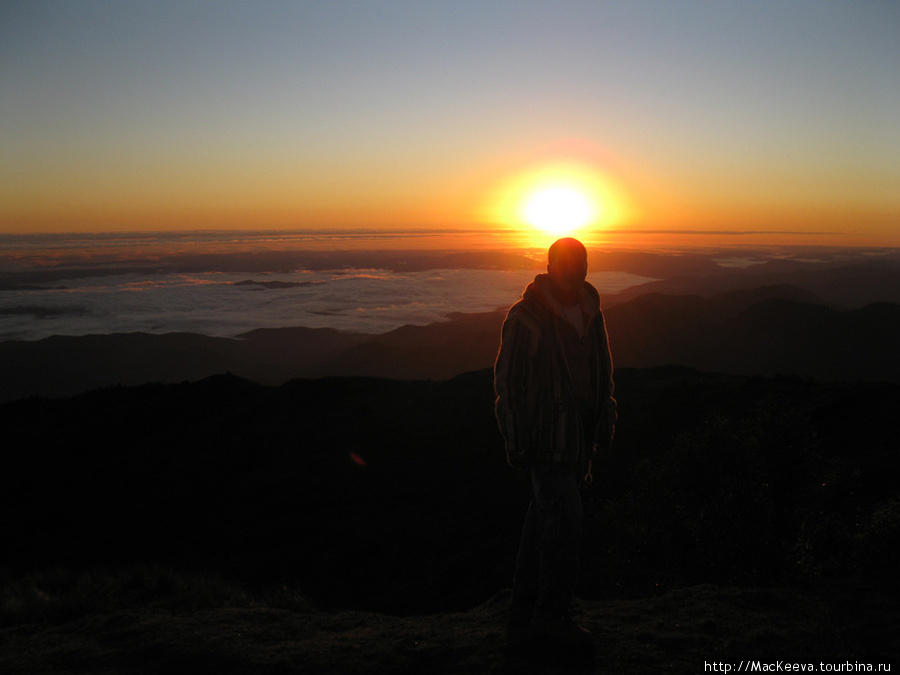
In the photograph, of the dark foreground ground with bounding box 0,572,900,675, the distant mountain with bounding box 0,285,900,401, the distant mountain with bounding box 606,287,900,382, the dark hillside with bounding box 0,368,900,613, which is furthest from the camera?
the distant mountain with bounding box 0,285,900,401

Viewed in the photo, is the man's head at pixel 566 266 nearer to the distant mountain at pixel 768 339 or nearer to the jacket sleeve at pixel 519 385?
the jacket sleeve at pixel 519 385

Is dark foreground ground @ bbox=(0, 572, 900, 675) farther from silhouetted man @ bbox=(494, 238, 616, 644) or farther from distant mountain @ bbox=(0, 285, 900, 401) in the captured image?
distant mountain @ bbox=(0, 285, 900, 401)

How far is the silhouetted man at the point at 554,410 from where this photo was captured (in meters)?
3.16

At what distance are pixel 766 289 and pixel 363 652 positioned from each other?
459ft

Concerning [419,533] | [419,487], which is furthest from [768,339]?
[419,533]

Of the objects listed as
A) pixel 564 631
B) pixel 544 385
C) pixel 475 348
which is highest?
pixel 544 385

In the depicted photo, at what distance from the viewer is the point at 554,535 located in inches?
125

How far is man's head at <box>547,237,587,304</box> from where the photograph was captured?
130 inches

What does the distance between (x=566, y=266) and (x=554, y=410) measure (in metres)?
0.87

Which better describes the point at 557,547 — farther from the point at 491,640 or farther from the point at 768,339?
the point at 768,339

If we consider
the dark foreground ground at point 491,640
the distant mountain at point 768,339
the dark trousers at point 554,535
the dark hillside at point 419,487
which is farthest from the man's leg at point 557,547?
the distant mountain at point 768,339

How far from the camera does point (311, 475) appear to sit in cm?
1543

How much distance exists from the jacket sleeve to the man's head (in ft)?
1.00

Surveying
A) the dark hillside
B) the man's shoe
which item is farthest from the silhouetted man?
the dark hillside
